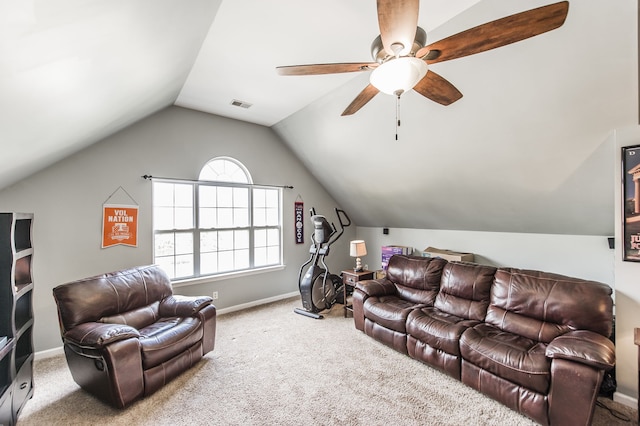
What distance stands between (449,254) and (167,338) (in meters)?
3.90

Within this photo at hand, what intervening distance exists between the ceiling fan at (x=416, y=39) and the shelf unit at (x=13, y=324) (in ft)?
7.97

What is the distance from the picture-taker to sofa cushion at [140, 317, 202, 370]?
2.44 metres

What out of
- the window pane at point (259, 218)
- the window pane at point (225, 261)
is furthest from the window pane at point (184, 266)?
the window pane at point (259, 218)

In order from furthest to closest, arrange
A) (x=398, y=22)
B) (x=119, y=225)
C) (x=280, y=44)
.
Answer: (x=119, y=225), (x=280, y=44), (x=398, y=22)

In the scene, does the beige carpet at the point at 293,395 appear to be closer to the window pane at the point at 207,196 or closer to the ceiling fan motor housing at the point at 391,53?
the window pane at the point at 207,196

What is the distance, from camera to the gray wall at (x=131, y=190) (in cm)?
315

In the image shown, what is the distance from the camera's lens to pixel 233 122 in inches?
180

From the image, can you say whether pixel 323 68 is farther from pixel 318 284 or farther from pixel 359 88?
pixel 318 284

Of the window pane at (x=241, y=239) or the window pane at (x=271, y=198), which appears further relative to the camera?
the window pane at (x=271, y=198)

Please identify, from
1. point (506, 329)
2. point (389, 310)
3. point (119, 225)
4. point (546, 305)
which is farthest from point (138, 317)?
point (546, 305)

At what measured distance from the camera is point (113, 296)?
2.79 metres

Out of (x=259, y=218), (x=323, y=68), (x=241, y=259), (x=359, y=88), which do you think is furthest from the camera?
(x=259, y=218)

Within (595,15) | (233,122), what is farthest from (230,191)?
(595,15)

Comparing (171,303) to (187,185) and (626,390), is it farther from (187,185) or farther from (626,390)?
(626,390)
